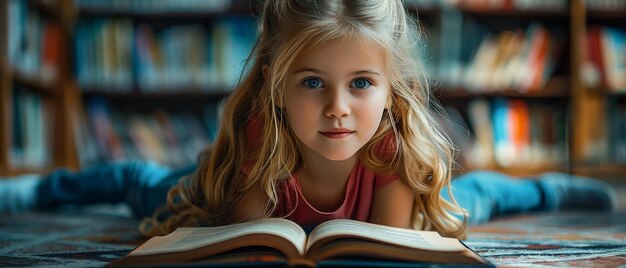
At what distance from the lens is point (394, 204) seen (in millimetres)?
1017

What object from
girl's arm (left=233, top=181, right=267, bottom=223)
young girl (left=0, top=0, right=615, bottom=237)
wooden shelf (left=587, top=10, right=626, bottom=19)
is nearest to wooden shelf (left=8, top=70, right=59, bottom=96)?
young girl (left=0, top=0, right=615, bottom=237)

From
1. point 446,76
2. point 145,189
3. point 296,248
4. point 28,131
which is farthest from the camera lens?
point 446,76

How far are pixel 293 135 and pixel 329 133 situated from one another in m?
0.13

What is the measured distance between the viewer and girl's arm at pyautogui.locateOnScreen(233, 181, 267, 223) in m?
1.02

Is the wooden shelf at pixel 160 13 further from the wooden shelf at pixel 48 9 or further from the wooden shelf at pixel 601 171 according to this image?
the wooden shelf at pixel 601 171

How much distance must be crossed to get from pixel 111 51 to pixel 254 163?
1777mm

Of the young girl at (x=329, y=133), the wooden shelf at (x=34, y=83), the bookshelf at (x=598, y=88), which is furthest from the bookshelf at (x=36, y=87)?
the bookshelf at (x=598, y=88)

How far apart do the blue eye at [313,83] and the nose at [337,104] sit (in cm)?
2

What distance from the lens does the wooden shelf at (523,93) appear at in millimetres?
2551

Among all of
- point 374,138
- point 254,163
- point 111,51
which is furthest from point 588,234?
point 111,51

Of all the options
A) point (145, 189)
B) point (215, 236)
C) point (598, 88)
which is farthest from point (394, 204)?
point (598, 88)

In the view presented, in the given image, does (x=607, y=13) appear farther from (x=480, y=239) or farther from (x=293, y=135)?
(x=293, y=135)

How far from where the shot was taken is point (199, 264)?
674 millimetres

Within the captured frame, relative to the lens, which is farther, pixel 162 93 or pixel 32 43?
pixel 162 93
